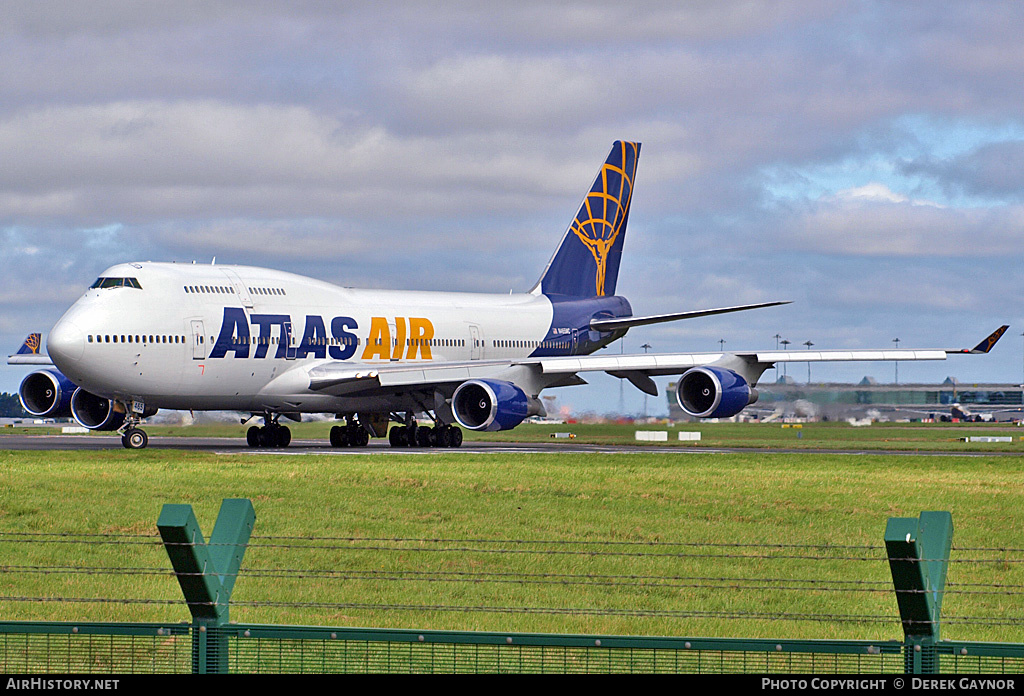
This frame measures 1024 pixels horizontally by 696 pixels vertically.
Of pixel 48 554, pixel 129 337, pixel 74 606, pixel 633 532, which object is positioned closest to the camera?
pixel 74 606

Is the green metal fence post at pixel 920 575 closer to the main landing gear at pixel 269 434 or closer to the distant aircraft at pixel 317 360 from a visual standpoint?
the distant aircraft at pixel 317 360

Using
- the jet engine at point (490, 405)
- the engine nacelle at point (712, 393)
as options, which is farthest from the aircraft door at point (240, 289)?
the engine nacelle at point (712, 393)

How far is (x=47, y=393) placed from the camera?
44.4 m

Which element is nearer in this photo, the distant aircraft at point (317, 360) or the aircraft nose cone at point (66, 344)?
the aircraft nose cone at point (66, 344)

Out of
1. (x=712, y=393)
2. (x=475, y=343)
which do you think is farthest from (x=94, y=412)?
(x=712, y=393)

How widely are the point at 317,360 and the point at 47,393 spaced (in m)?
9.40

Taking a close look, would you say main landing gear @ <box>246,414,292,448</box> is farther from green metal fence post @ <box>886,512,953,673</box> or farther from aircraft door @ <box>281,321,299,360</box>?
green metal fence post @ <box>886,512,953,673</box>

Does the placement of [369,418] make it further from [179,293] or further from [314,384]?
[179,293]

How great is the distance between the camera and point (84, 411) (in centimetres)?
4331

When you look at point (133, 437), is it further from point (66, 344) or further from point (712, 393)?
point (712, 393)

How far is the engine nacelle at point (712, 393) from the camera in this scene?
1594 inches
